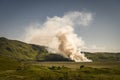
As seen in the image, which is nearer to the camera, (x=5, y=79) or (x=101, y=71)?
(x=5, y=79)

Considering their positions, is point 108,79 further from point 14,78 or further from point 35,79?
point 14,78

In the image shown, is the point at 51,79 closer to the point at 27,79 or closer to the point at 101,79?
the point at 27,79

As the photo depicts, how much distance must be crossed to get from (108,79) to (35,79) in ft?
146

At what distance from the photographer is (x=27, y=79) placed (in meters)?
130

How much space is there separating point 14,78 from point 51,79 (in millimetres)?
23222

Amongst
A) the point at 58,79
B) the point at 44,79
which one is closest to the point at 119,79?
the point at 58,79

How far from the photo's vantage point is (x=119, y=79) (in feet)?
414

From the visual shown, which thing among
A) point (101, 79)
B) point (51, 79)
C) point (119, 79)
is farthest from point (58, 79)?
point (119, 79)

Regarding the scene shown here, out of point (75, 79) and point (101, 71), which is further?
point (101, 71)

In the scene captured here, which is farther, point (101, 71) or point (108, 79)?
point (101, 71)

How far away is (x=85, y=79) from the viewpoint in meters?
130

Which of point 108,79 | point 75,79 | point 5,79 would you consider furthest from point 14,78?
point 108,79

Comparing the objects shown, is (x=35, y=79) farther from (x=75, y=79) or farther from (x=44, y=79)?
(x=75, y=79)

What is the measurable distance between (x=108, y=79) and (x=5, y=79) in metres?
61.5
